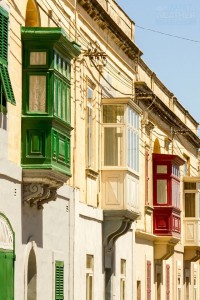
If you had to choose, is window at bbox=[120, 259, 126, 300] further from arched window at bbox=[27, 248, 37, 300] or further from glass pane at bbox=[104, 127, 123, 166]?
arched window at bbox=[27, 248, 37, 300]

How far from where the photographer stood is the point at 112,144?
27.6 meters

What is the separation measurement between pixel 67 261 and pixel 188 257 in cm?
1845

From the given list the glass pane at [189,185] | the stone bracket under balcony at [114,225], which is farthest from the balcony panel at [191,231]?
the stone bracket under balcony at [114,225]

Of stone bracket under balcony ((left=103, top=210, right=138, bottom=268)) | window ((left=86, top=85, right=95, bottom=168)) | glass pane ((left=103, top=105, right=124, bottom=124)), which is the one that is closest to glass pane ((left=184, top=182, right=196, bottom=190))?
glass pane ((left=103, top=105, right=124, bottom=124))

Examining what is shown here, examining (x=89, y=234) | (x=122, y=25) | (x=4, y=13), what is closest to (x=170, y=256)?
(x=122, y=25)

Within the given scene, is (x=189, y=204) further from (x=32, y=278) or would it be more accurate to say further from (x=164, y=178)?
(x=32, y=278)

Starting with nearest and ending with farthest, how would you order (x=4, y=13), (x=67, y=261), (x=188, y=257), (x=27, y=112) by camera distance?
(x=4, y=13)
(x=27, y=112)
(x=67, y=261)
(x=188, y=257)

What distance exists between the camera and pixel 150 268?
115ft

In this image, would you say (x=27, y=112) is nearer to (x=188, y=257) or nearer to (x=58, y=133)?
(x=58, y=133)

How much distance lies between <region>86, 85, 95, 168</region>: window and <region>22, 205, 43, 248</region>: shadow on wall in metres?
4.68

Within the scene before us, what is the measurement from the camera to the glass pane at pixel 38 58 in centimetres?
2036

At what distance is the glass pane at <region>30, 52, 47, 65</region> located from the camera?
20359 mm

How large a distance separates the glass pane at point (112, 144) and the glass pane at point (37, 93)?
714cm

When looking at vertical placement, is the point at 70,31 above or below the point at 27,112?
above
